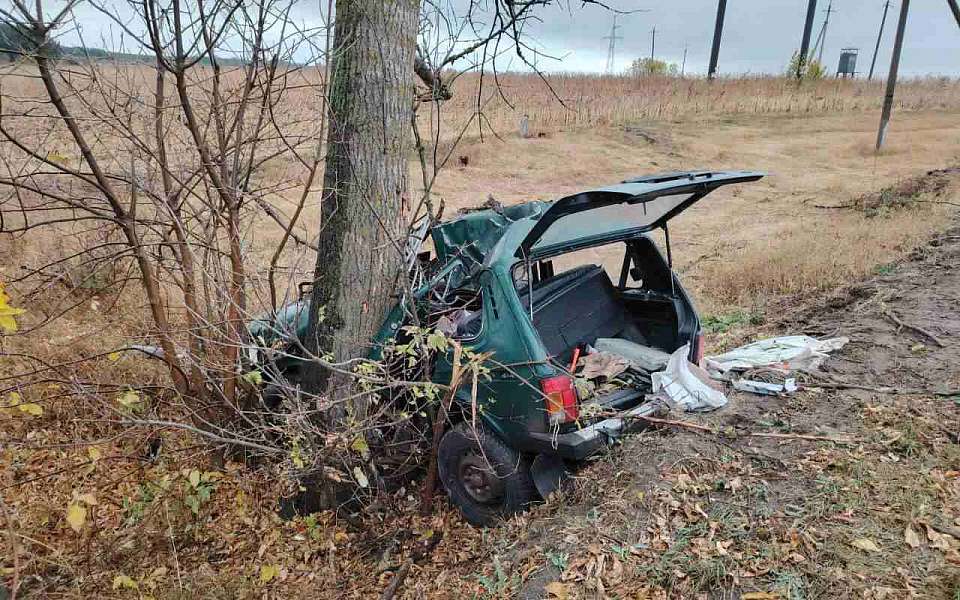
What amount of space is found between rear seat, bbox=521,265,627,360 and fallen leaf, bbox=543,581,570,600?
171cm

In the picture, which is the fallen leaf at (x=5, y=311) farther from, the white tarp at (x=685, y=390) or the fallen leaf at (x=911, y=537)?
the fallen leaf at (x=911, y=537)

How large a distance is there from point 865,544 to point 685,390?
53.7 inches

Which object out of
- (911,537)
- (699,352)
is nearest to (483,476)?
(699,352)

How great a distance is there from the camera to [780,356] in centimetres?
441

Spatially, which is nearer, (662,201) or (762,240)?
(662,201)

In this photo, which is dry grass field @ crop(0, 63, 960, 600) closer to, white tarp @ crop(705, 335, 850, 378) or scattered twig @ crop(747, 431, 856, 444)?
scattered twig @ crop(747, 431, 856, 444)

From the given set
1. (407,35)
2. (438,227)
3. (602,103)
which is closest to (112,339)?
(438,227)

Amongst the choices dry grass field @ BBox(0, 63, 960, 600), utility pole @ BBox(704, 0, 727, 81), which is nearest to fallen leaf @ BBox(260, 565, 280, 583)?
dry grass field @ BBox(0, 63, 960, 600)

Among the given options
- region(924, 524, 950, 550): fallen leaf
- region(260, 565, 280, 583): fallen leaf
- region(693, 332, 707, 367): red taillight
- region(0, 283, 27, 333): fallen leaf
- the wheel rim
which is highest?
region(0, 283, 27, 333): fallen leaf

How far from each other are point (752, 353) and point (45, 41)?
4.97 meters

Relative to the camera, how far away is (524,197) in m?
15.2

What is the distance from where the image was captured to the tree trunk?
3.67m

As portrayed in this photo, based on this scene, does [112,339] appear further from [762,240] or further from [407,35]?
[762,240]

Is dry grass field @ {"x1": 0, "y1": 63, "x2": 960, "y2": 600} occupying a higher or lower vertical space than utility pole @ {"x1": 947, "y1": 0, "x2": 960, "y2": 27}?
lower
